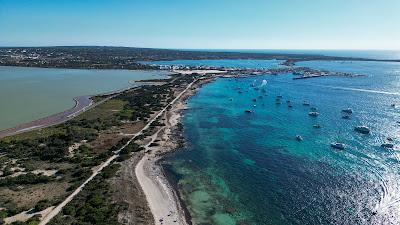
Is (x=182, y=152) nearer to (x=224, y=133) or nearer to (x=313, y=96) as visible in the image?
Answer: (x=224, y=133)

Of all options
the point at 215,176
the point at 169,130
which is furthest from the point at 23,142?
the point at 215,176

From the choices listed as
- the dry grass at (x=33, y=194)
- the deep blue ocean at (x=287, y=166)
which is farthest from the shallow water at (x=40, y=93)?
the deep blue ocean at (x=287, y=166)

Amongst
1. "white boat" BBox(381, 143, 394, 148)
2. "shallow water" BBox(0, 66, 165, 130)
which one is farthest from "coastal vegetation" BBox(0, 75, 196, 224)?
"white boat" BBox(381, 143, 394, 148)

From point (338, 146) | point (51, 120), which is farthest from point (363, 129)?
point (51, 120)

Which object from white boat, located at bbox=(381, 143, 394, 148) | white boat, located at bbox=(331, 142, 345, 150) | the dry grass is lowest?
the dry grass

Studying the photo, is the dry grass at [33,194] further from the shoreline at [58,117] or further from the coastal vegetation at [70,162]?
the shoreline at [58,117]

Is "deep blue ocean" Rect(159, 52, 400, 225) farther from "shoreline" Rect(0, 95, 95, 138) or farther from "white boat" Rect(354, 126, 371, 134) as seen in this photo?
"shoreline" Rect(0, 95, 95, 138)

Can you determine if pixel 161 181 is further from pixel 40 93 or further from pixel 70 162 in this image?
pixel 40 93
